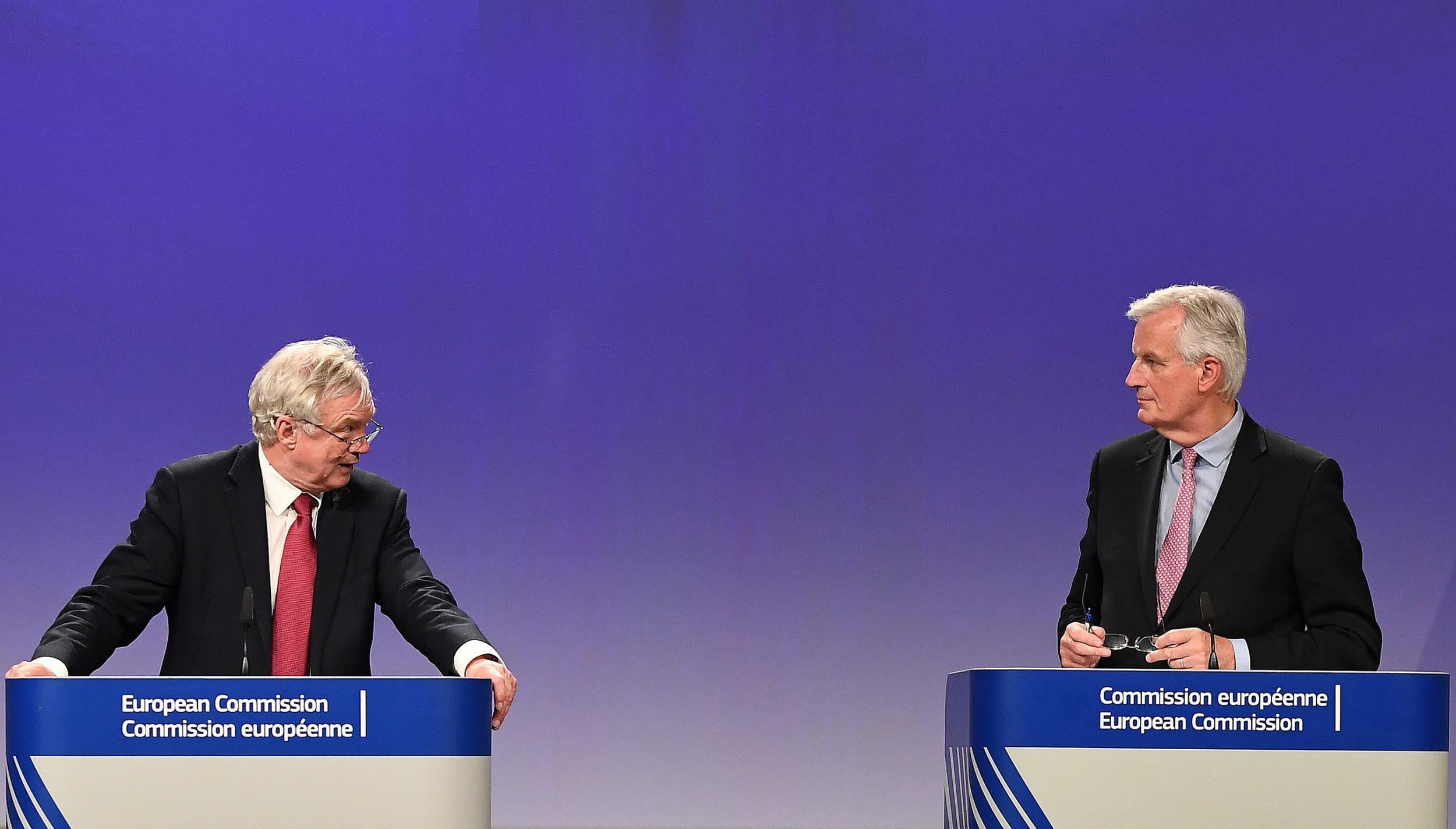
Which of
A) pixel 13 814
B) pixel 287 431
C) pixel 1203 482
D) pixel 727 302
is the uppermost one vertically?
pixel 727 302

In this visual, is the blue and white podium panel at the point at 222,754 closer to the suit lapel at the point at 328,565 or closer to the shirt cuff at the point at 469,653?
the shirt cuff at the point at 469,653

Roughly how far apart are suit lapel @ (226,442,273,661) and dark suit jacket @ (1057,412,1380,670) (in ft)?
5.64

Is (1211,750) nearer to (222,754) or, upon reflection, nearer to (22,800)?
(222,754)

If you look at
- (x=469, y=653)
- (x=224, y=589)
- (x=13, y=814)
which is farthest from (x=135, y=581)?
(x=13, y=814)

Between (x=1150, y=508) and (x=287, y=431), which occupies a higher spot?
(x=287, y=431)

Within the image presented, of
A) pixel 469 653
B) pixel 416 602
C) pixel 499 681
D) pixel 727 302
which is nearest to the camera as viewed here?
pixel 499 681

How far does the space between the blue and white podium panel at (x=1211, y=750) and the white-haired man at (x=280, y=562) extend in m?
1.21

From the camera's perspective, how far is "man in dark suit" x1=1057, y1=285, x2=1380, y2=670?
9.58 feet

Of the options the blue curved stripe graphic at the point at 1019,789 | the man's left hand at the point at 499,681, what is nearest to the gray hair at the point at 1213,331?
the blue curved stripe graphic at the point at 1019,789

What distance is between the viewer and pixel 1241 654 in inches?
109

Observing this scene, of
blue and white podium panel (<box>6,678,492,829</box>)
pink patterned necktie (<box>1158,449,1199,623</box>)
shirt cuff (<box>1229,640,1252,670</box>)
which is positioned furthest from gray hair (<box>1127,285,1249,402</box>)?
blue and white podium panel (<box>6,678,492,829</box>)

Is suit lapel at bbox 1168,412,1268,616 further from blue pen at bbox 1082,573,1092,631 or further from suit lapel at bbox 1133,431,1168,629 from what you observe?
blue pen at bbox 1082,573,1092,631

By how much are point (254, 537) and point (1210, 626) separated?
1.94 meters

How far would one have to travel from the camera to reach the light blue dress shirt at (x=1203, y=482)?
10.3ft
